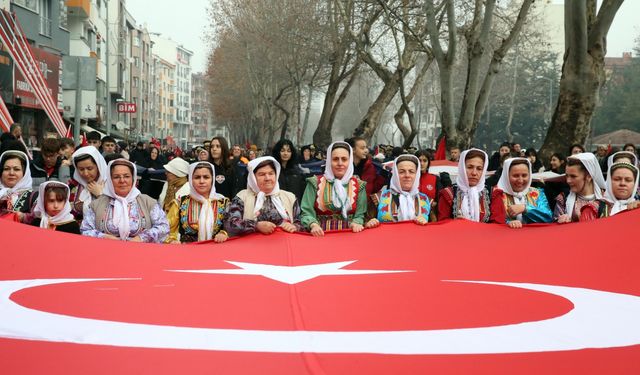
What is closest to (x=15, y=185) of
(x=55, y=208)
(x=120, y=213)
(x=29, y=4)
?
(x=55, y=208)

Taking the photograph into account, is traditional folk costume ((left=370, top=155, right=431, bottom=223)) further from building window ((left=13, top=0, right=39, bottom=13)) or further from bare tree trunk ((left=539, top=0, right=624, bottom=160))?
building window ((left=13, top=0, right=39, bottom=13))

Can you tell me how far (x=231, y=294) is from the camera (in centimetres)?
501

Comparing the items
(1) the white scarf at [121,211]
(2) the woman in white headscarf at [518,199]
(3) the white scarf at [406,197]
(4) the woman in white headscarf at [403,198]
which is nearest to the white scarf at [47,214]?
(1) the white scarf at [121,211]

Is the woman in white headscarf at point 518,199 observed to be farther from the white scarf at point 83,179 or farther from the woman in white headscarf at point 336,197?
the white scarf at point 83,179

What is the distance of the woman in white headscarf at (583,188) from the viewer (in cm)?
709

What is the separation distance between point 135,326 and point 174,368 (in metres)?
0.75

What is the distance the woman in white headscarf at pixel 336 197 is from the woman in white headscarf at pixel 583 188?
1793mm

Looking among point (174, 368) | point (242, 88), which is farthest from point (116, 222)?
point (242, 88)

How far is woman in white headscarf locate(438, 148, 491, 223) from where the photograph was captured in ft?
24.7

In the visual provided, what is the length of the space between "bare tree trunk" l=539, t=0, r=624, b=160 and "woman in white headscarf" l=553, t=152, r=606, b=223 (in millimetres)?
8617

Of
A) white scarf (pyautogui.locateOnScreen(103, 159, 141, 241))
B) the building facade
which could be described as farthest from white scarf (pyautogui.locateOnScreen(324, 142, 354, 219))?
the building facade

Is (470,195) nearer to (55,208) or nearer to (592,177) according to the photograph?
(592,177)

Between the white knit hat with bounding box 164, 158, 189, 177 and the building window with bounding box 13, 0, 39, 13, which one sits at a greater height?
the building window with bounding box 13, 0, 39, 13

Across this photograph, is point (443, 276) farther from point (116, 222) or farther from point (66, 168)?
point (66, 168)
